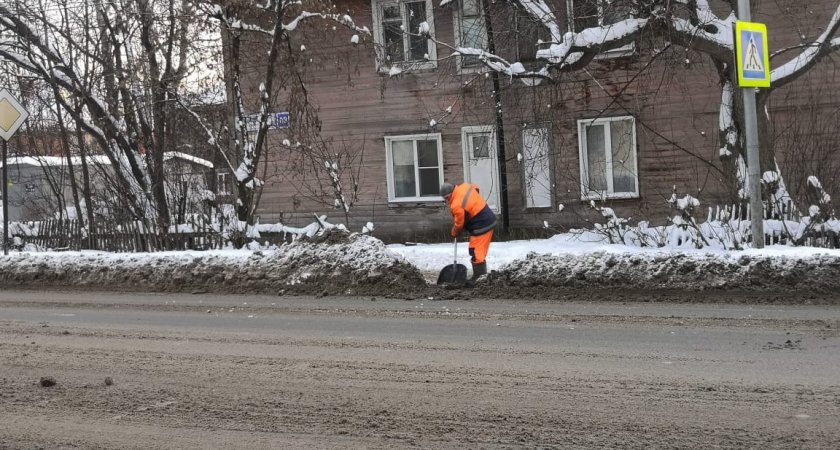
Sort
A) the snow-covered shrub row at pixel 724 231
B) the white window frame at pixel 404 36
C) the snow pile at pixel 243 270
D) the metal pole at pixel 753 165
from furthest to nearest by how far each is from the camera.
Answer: the white window frame at pixel 404 36 → the snow-covered shrub row at pixel 724 231 → the snow pile at pixel 243 270 → the metal pole at pixel 753 165

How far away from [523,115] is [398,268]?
21.2 feet

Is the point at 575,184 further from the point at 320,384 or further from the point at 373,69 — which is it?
the point at 320,384

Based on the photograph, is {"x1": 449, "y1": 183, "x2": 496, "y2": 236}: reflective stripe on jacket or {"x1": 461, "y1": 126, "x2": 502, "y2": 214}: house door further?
{"x1": 461, "y1": 126, "x2": 502, "y2": 214}: house door

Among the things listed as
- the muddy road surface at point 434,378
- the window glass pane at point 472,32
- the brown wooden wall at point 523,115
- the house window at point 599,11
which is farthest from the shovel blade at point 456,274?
Result: the window glass pane at point 472,32

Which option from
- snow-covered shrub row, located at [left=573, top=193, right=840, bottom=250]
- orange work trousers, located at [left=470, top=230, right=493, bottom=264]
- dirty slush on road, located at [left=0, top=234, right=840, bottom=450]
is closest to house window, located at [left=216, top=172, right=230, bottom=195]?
dirty slush on road, located at [left=0, top=234, right=840, bottom=450]

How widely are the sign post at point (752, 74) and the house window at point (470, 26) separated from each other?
6869 millimetres

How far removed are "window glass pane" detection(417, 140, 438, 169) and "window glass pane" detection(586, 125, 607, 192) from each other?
3.84 m

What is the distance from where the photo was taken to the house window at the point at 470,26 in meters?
16.6

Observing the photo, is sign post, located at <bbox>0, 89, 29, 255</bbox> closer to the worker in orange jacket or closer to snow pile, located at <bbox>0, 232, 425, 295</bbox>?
snow pile, located at <bbox>0, 232, 425, 295</bbox>

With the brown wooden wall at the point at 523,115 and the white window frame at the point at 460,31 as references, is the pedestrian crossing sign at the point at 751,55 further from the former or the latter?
the white window frame at the point at 460,31

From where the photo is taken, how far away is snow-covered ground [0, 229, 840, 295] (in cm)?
944

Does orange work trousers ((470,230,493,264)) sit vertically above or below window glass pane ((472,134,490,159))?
below

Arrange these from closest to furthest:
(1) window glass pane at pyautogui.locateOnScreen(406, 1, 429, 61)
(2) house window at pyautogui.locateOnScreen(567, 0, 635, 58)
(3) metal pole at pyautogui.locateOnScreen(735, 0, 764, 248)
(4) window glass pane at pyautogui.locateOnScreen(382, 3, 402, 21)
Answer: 1. (3) metal pole at pyautogui.locateOnScreen(735, 0, 764, 248)
2. (2) house window at pyautogui.locateOnScreen(567, 0, 635, 58)
3. (1) window glass pane at pyautogui.locateOnScreen(406, 1, 429, 61)
4. (4) window glass pane at pyautogui.locateOnScreen(382, 3, 402, 21)

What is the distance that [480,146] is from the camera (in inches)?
679
